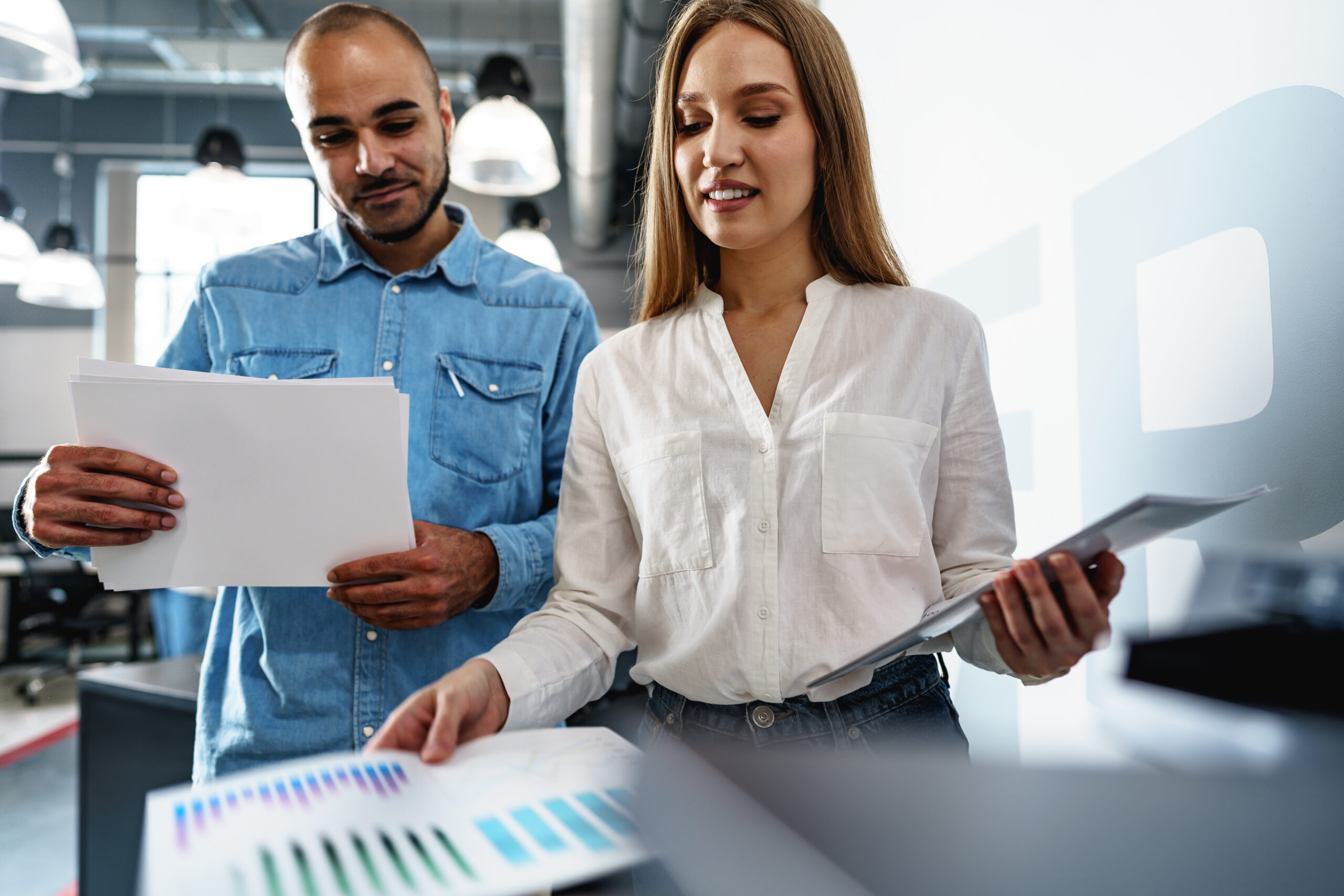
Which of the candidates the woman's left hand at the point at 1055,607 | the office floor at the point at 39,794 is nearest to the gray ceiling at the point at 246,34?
the office floor at the point at 39,794

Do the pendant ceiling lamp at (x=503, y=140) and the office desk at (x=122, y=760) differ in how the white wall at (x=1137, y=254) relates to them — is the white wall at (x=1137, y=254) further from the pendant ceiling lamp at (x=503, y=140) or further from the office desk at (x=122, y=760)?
the office desk at (x=122, y=760)

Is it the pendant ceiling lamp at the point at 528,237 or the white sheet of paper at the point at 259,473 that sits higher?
the pendant ceiling lamp at the point at 528,237

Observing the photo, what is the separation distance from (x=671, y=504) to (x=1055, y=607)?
447 millimetres

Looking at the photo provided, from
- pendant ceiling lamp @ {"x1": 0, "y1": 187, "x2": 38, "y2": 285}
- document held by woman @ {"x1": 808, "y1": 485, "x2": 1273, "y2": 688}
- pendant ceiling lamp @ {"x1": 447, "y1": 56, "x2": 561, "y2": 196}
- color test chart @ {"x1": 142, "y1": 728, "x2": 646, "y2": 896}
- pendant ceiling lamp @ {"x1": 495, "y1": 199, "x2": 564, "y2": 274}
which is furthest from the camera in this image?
pendant ceiling lamp @ {"x1": 495, "y1": 199, "x2": 564, "y2": 274}

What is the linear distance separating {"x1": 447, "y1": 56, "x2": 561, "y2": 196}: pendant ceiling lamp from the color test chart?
265cm

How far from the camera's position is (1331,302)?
2.88 ft

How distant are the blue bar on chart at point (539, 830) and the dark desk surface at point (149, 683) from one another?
1.77 m

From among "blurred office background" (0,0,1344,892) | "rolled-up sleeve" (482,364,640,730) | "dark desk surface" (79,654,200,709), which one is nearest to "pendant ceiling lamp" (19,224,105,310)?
"blurred office background" (0,0,1344,892)

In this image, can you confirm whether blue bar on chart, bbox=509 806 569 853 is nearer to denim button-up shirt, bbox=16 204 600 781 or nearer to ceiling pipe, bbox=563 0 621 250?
denim button-up shirt, bbox=16 204 600 781

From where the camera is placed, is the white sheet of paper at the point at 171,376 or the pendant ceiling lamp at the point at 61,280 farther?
the pendant ceiling lamp at the point at 61,280

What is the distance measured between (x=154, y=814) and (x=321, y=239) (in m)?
1.11

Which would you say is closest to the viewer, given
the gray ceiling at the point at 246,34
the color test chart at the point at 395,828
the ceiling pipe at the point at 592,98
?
the color test chart at the point at 395,828

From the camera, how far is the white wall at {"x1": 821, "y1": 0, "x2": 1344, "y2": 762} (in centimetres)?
92

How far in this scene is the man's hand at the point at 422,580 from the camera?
105 centimetres
